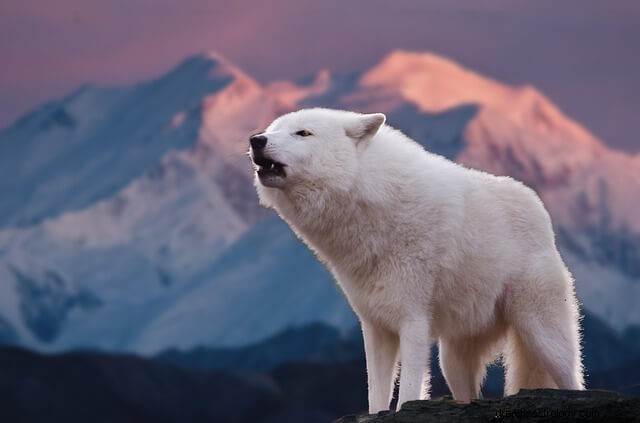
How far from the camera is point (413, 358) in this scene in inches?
429

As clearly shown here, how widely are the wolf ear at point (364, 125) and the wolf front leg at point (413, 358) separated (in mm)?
2095

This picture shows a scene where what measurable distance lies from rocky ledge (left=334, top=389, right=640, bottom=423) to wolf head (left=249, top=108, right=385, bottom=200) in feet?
8.14

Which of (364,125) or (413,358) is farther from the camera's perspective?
(364,125)

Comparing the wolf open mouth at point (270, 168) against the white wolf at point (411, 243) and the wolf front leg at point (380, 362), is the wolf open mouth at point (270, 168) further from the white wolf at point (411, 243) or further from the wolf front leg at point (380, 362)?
the wolf front leg at point (380, 362)

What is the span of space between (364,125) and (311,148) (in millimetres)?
667

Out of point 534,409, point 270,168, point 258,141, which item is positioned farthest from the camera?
point 270,168

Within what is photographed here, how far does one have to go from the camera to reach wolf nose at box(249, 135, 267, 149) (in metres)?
10.9

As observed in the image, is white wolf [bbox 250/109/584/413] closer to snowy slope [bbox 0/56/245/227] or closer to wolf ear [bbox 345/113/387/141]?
wolf ear [bbox 345/113/387/141]

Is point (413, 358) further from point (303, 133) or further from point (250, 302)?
point (250, 302)

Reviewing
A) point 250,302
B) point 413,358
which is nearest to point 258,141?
point 413,358

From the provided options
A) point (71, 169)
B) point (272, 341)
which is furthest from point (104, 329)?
point (71, 169)

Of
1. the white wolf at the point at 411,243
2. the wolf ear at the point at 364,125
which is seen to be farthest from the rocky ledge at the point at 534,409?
the wolf ear at the point at 364,125

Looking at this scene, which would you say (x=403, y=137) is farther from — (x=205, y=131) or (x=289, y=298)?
(x=205, y=131)

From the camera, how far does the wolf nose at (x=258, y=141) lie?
10.9 metres
